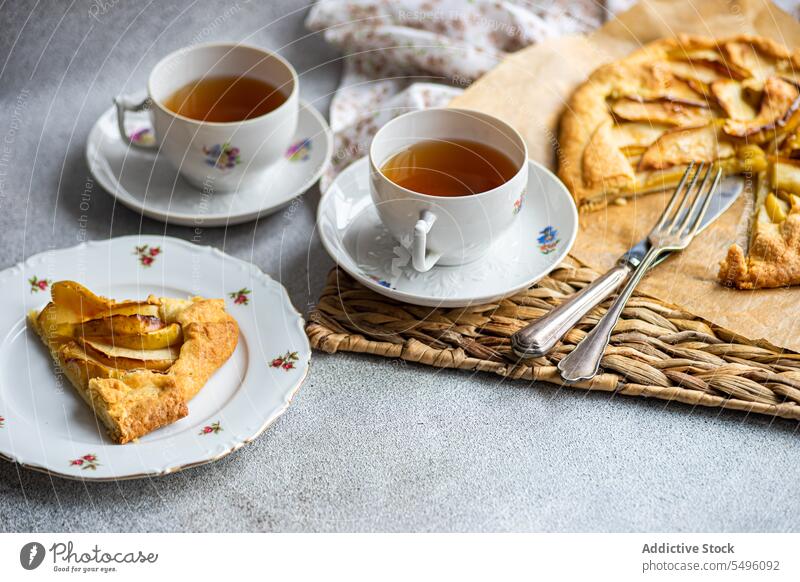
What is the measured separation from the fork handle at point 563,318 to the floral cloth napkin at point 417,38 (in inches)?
28.5

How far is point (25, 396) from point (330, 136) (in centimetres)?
87

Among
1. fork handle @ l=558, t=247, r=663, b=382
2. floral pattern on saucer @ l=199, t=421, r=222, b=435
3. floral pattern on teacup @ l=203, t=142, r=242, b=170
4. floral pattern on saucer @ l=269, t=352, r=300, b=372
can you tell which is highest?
floral pattern on teacup @ l=203, t=142, r=242, b=170

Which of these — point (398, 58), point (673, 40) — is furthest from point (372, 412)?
point (673, 40)

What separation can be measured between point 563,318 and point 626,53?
3.19 feet

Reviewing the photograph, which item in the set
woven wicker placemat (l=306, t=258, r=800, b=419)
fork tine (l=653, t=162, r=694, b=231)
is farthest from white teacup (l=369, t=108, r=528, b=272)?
fork tine (l=653, t=162, r=694, b=231)

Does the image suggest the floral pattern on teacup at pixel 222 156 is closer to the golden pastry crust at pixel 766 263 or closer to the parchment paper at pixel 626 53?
the parchment paper at pixel 626 53

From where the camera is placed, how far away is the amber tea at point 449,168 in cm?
141

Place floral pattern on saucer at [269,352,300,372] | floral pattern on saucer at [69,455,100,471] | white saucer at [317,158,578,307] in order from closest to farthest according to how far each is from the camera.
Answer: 1. floral pattern on saucer at [69,455,100,471]
2. floral pattern on saucer at [269,352,300,372]
3. white saucer at [317,158,578,307]

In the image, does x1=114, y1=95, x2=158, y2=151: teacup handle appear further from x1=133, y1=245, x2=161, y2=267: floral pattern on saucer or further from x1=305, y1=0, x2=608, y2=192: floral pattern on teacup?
x1=305, y1=0, x2=608, y2=192: floral pattern on teacup

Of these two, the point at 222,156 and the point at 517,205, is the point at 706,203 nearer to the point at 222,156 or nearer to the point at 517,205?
the point at 517,205

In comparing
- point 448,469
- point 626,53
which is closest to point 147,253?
point 448,469

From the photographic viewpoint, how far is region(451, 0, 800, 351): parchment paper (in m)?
1.41

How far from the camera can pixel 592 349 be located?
1.29 meters
